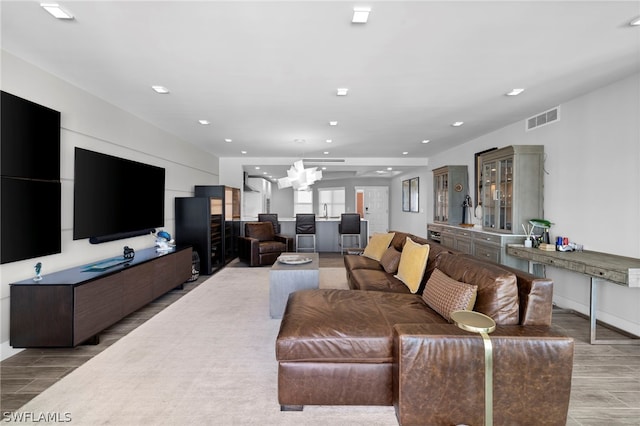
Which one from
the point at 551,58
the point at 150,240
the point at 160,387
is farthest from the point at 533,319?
the point at 150,240

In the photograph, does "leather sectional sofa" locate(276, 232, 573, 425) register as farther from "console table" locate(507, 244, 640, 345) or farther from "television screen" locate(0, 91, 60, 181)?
"television screen" locate(0, 91, 60, 181)

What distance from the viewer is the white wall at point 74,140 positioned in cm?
256

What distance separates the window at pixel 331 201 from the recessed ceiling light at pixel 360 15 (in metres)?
10.5

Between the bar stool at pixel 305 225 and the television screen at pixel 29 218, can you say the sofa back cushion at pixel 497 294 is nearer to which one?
the television screen at pixel 29 218

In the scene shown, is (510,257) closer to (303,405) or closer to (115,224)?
(303,405)

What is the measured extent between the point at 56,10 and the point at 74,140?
5.36ft

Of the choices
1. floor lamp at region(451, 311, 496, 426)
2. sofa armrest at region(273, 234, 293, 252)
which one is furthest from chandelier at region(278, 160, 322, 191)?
floor lamp at region(451, 311, 496, 426)

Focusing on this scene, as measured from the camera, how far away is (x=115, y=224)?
368 centimetres

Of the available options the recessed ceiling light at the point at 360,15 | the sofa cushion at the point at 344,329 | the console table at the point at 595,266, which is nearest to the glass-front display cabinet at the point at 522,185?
the console table at the point at 595,266

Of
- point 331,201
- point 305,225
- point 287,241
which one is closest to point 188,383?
point 287,241

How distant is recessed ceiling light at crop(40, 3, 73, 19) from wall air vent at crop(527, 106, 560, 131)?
17.0 feet

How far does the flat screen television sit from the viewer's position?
126 inches

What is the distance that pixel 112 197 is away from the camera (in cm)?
363

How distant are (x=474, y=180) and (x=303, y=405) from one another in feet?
17.5
